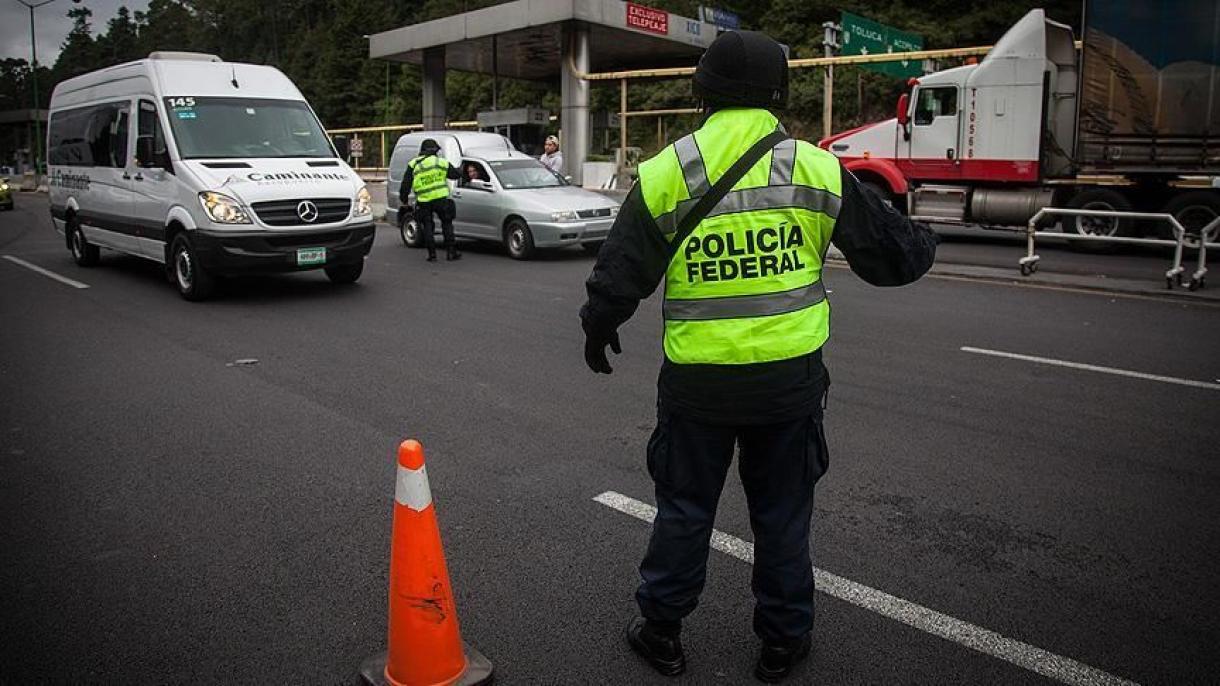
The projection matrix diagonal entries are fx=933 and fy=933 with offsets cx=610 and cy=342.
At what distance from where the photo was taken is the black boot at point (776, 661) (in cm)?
286

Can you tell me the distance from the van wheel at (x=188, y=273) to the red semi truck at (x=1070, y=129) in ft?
36.3

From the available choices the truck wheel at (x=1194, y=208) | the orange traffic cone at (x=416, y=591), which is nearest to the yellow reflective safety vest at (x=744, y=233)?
the orange traffic cone at (x=416, y=591)

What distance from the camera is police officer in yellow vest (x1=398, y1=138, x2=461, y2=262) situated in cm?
1387

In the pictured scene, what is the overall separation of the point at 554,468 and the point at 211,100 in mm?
7838

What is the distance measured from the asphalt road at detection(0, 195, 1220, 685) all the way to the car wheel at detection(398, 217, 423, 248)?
25.1 ft

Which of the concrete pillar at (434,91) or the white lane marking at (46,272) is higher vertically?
the concrete pillar at (434,91)

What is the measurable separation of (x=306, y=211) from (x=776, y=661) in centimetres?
833

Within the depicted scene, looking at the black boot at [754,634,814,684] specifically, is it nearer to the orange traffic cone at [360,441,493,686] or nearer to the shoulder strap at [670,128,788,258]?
→ the orange traffic cone at [360,441,493,686]

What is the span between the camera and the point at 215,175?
9719 millimetres

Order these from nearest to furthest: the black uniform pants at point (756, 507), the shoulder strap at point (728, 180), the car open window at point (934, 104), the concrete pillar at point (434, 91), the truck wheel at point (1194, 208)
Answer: the shoulder strap at point (728, 180), the black uniform pants at point (756, 507), the truck wheel at point (1194, 208), the car open window at point (934, 104), the concrete pillar at point (434, 91)

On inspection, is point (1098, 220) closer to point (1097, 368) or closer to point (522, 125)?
point (1097, 368)

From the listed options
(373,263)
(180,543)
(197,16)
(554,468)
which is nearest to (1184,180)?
(373,263)

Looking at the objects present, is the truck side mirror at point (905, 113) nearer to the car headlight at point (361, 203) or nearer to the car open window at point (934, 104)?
the car open window at point (934, 104)

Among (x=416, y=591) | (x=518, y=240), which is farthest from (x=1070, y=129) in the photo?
(x=416, y=591)
